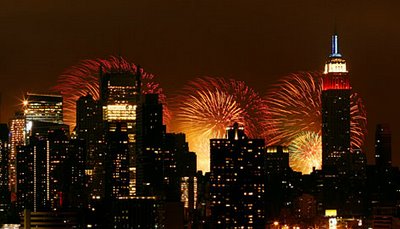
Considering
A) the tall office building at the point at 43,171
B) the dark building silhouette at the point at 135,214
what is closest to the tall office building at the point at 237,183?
the dark building silhouette at the point at 135,214

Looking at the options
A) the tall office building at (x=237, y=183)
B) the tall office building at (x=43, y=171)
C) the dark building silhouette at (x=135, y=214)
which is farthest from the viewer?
the tall office building at (x=43, y=171)

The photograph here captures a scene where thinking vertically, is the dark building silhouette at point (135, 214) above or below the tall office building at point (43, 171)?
below

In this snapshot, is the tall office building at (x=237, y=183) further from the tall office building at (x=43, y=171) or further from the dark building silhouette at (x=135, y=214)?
the tall office building at (x=43, y=171)

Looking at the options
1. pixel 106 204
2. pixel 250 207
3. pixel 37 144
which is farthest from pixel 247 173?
pixel 37 144

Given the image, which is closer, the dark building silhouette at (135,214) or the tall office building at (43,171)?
the dark building silhouette at (135,214)

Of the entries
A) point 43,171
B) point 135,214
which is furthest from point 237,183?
point 43,171

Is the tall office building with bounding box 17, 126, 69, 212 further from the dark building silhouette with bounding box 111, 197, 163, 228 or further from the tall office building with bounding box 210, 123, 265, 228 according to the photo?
the tall office building with bounding box 210, 123, 265, 228

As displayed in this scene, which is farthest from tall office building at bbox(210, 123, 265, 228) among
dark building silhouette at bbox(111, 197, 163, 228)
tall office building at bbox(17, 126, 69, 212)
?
tall office building at bbox(17, 126, 69, 212)

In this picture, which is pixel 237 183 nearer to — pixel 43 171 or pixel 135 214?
pixel 135 214
